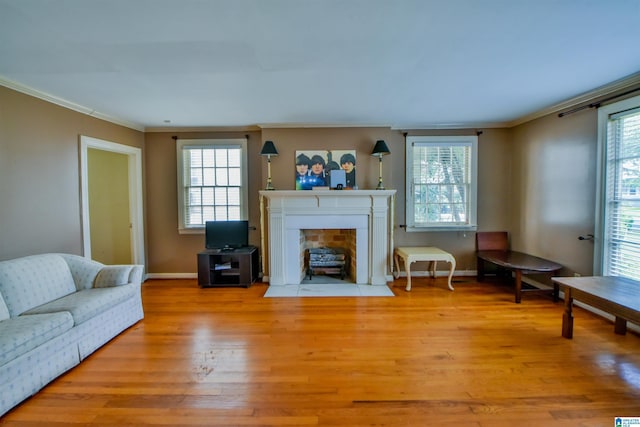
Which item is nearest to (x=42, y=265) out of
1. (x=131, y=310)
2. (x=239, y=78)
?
(x=131, y=310)

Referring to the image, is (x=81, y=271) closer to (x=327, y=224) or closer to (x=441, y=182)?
(x=327, y=224)

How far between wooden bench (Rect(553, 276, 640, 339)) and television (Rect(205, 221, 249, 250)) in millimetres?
3904

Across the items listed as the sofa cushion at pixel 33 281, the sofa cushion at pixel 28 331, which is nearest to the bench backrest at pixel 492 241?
the sofa cushion at pixel 28 331

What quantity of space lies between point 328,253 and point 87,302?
286 centimetres

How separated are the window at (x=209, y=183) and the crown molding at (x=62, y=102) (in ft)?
2.56

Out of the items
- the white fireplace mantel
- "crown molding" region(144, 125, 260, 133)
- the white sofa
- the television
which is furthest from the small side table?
the white sofa

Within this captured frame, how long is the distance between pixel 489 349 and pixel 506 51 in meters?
2.46

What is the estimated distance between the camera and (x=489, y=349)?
7.72 feet

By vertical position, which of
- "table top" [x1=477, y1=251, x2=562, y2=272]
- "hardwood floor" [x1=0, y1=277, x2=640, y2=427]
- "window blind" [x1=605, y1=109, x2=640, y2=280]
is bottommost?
"hardwood floor" [x1=0, y1=277, x2=640, y2=427]

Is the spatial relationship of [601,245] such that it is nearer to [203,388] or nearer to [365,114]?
[365,114]

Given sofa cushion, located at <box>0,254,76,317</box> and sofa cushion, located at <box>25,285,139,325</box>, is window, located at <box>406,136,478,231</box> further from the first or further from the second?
sofa cushion, located at <box>0,254,76,317</box>

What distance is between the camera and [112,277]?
9.23 feet

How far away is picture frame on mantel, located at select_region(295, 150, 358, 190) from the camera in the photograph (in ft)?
13.4

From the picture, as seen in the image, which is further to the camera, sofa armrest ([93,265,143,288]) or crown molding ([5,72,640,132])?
sofa armrest ([93,265,143,288])
